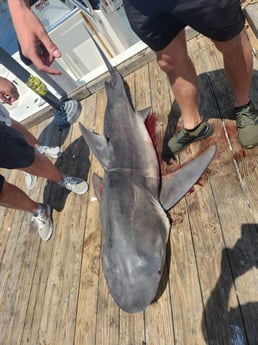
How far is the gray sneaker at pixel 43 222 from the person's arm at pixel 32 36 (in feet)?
5.67

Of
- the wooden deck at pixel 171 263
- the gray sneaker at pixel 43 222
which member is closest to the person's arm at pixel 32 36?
the wooden deck at pixel 171 263

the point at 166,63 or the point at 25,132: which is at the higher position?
the point at 166,63

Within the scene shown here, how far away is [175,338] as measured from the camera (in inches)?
79.0

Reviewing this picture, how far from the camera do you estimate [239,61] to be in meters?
2.13

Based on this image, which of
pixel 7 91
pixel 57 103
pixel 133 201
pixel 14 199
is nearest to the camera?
pixel 133 201

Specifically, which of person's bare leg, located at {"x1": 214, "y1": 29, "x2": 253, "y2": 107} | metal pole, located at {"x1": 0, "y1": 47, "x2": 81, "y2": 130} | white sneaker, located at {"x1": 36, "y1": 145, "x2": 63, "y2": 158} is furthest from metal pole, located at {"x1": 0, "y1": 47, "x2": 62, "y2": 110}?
person's bare leg, located at {"x1": 214, "y1": 29, "x2": 253, "y2": 107}

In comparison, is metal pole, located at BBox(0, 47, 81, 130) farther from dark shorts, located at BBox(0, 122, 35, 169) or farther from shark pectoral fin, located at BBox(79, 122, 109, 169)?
dark shorts, located at BBox(0, 122, 35, 169)

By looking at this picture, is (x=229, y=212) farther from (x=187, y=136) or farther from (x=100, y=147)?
(x=100, y=147)

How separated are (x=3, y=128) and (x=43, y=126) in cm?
177

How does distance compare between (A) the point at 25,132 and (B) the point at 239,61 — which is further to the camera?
(A) the point at 25,132

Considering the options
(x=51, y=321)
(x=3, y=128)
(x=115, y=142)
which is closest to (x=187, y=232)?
(x=115, y=142)

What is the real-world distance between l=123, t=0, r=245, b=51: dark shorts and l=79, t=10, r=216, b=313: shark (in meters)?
0.85

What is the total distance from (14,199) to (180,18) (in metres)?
2.05

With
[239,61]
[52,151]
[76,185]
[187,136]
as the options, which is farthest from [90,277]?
[239,61]
